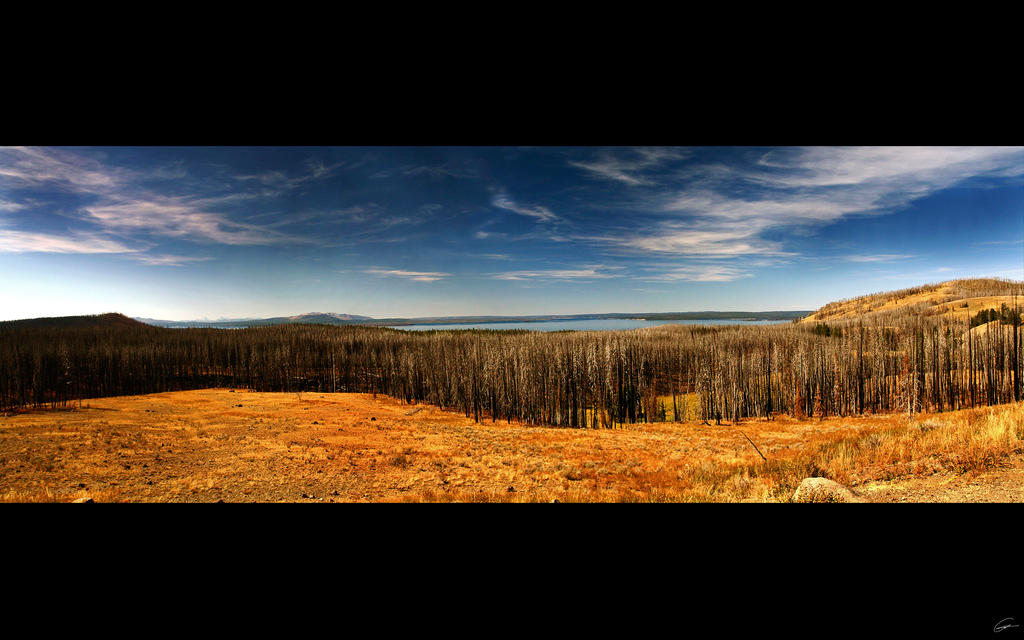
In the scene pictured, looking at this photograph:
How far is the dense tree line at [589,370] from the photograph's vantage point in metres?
12.5

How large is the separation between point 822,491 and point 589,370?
11.6 m

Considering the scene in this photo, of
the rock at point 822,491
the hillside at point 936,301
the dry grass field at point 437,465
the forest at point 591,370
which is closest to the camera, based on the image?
the rock at point 822,491

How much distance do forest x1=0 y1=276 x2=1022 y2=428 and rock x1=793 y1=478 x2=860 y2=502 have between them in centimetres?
999

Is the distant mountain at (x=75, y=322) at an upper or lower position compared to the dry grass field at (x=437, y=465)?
upper

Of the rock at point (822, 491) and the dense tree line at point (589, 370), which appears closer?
the rock at point (822, 491)

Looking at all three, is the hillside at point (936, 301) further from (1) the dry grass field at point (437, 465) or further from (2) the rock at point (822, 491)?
(2) the rock at point (822, 491)

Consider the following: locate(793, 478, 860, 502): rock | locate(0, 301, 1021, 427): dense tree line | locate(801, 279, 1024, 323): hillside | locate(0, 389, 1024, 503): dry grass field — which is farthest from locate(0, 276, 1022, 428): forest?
locate(793, 478, 860, 502): rock

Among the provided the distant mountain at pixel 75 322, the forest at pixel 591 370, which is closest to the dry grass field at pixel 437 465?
the forest at pixel 591 370

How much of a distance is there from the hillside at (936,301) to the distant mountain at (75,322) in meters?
44.9
